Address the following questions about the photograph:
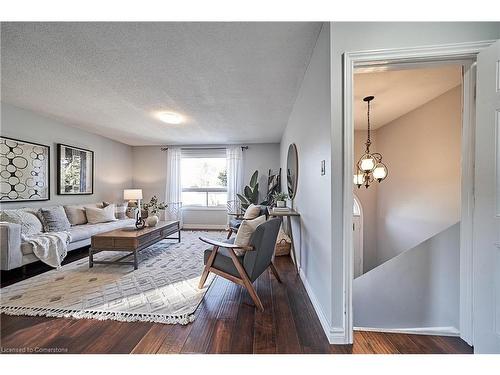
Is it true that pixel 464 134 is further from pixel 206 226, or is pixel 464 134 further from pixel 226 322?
pixel 206 226

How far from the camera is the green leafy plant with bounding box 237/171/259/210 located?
4.88m

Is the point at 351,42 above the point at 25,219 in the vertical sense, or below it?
above

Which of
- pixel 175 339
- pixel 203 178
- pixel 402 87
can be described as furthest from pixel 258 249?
pixel 203 178

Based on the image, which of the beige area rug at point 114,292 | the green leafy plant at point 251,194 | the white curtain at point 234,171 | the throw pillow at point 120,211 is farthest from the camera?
the white curtain at point 234,171

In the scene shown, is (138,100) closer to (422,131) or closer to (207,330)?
(207,330)

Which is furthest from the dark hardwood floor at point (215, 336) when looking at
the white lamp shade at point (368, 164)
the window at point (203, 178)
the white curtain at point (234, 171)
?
the window at point (203, 178)

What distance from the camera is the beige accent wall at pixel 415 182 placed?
2.35 metres

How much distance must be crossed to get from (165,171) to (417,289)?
18.5 feet

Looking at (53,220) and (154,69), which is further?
(53,220)

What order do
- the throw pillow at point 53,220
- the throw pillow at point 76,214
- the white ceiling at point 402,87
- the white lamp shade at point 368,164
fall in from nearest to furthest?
Result: 1. the white ceiling at point 402,87
2. the white lamp shade at point 368,164
3. the throw pillow at point 53,220
4. the throw pillow at point 76,214

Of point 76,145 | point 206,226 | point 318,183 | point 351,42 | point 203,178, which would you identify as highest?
point 351,42

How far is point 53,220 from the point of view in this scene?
118 inches

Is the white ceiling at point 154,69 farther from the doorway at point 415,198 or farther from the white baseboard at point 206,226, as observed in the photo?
the white baseboard at point 206,226

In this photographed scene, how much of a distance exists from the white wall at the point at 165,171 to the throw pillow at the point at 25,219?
2.82 metres
